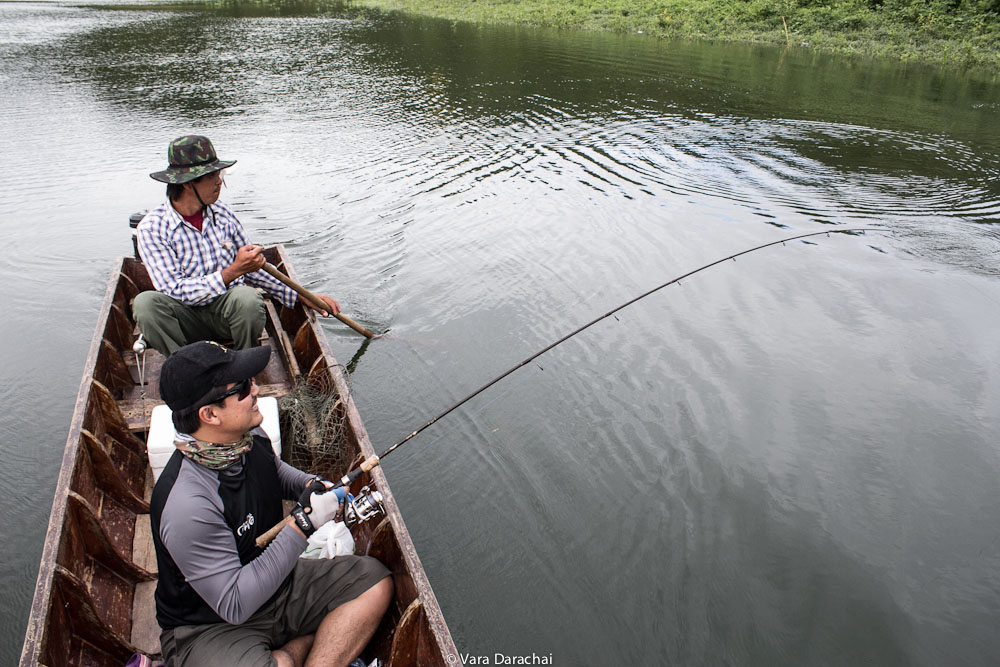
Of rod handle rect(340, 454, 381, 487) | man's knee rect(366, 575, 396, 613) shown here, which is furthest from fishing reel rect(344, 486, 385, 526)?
man's knee rect(366, 575, 396, 613)

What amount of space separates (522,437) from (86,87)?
17.1 m

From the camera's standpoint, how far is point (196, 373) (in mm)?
2592

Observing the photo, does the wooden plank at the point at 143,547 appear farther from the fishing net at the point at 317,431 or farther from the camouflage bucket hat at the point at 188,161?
the camouflage bucket hat at the point at 188,161

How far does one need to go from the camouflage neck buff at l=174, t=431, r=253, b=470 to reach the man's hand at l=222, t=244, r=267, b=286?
254cm

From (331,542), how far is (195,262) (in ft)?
8.48

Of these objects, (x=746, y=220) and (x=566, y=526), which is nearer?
(x=566, y=526)

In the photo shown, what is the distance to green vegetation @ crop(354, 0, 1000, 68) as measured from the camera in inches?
902

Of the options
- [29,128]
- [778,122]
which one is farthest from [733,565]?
[29,128]

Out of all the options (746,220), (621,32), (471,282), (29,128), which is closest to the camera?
(471,282)

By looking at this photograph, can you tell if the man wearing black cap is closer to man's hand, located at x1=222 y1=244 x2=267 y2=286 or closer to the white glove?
the white glove

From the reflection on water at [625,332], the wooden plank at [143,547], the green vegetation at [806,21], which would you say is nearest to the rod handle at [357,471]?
the wooden plank at [143,547]

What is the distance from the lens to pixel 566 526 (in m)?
5.07

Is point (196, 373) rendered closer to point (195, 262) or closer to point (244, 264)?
point (244, 264)

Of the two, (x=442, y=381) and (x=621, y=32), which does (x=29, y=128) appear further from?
(x=621, y=32)
